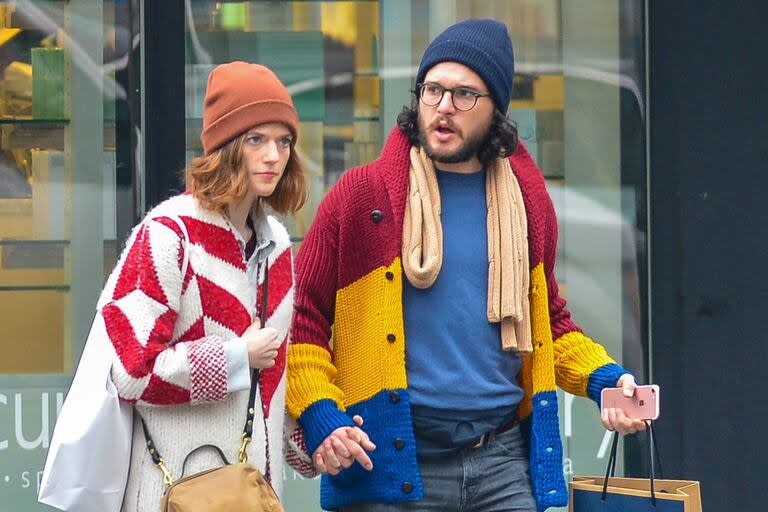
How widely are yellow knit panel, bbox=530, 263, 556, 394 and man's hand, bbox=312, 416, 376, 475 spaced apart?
54 centimetres

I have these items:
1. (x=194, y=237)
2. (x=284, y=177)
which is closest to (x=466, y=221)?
(x=284, y=177)

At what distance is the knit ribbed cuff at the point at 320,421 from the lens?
3.60 meters

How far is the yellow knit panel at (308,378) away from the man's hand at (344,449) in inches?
5.3

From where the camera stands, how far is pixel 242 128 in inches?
137

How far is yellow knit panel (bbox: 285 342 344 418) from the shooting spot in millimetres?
3680

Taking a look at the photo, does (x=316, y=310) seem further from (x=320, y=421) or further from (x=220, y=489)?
(x=220, y=489)

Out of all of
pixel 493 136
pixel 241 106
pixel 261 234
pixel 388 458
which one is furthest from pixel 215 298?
pixel 493 136

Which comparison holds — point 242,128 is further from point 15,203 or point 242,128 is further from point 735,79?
point 735,79

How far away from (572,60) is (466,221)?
106 inches

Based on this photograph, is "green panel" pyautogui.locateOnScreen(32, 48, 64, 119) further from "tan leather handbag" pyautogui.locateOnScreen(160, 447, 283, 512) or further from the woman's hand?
"tan leather handbag" pyautogui.locateOnScreen(160, 447, 283, 512)

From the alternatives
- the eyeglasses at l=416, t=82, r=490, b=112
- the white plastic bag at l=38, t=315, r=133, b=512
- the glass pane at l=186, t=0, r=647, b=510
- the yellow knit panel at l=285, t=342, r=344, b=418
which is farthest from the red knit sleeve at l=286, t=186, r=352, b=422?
the glass pane at l=186, t=0, r=647, b=510

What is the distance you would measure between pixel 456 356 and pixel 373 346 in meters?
0.21

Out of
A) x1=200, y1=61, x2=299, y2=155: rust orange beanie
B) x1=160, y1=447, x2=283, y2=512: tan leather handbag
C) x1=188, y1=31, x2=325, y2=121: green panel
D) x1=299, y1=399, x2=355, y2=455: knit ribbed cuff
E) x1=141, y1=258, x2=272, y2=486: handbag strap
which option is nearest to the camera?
x1=160, y1=447, x2=283, y2=512: tan leather handbag

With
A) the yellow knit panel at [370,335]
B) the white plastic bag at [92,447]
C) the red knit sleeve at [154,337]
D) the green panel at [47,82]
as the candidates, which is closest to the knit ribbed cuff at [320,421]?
the yellow knit panel at [370,335]
